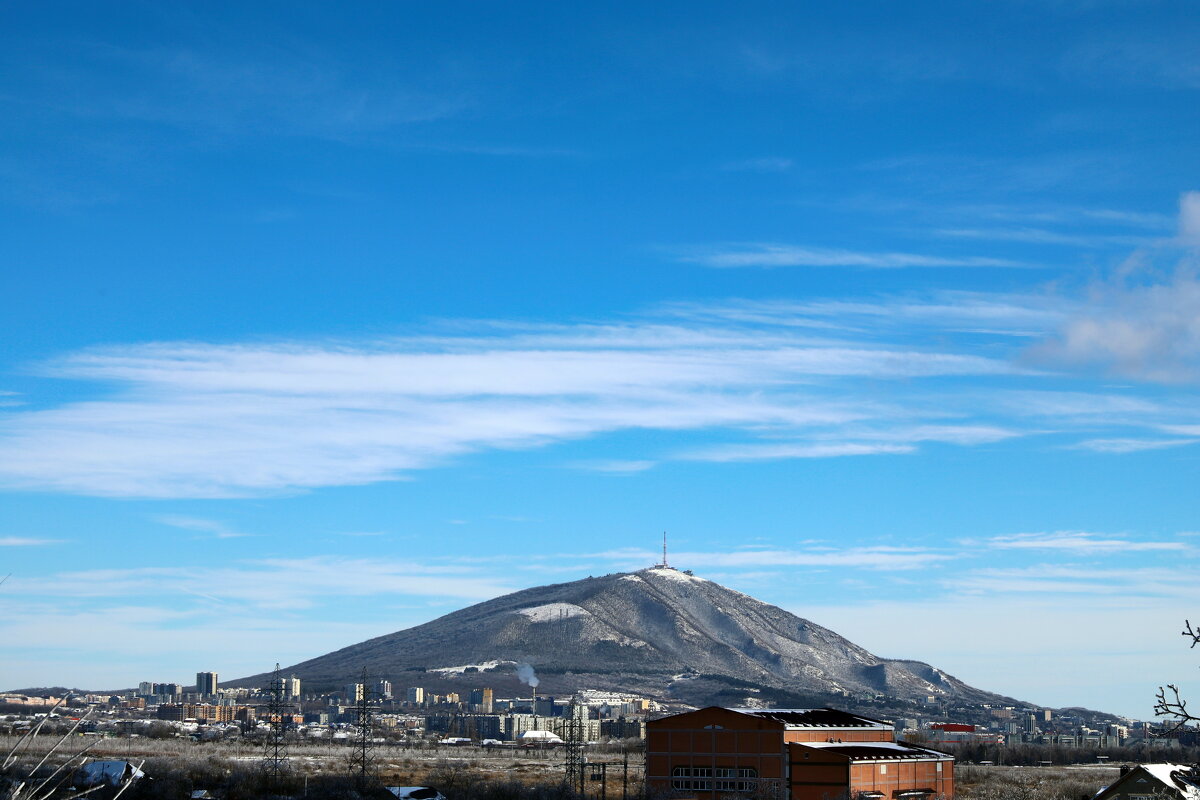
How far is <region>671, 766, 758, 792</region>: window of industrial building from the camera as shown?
72875 mm

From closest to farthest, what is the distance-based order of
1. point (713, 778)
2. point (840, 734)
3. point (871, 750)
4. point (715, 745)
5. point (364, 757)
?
point (871, 750) → point (713, 778) → point (715, 745) → point (840, 734) → point (364, 757)

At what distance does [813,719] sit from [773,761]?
7881mm

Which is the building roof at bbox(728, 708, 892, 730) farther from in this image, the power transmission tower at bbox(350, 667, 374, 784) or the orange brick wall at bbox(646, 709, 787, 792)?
the power transmission tower at bbox(350, 667, 374, 784)

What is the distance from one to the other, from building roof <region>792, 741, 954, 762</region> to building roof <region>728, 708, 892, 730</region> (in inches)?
47.0

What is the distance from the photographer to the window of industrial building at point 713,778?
239 ft

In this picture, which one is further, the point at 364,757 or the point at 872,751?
the point at 364,757

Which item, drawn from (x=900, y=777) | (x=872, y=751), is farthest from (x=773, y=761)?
(x=900, y=777)

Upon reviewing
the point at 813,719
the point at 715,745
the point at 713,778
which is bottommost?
the point at 713,778

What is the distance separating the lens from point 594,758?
141 meters

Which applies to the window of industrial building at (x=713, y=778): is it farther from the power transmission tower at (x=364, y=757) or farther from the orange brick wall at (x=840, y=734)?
the power transmission tower at (x=364, y=757)

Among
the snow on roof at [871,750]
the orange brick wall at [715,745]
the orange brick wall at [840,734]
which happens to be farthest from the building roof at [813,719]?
the snow on roof at [871,750]

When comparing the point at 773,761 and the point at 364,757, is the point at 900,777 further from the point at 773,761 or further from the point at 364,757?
the point at 364,757

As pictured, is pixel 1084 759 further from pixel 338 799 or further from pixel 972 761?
pixel 338 799

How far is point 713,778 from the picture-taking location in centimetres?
7362
